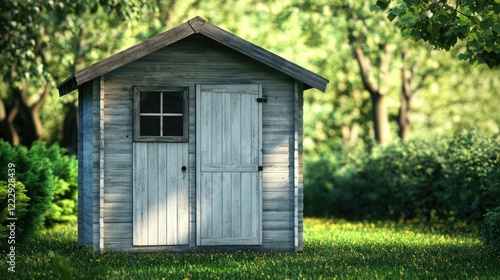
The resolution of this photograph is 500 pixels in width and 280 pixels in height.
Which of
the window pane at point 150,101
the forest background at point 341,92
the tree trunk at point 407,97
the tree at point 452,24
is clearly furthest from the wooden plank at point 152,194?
the tree trunk at point 407,97

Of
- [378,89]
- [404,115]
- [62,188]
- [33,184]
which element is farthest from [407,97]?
[33,184]

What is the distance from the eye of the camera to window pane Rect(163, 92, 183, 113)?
1477 centimetres

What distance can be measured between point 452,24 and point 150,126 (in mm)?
5009

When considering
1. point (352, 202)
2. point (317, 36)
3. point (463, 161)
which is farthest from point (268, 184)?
point (317, 36)

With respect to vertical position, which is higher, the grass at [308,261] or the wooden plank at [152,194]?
the wooden plank at [152,194]

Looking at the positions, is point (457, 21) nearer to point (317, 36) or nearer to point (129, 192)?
point (129, 192)

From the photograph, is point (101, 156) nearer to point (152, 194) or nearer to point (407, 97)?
point (152, 194)

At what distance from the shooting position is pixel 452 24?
1316 centimetres

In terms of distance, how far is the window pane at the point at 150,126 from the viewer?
14.7 metres

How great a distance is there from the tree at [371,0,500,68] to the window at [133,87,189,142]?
141 inches

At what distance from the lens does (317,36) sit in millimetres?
31266

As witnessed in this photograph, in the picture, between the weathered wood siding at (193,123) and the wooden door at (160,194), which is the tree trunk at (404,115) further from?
the wooden door at (160,194)

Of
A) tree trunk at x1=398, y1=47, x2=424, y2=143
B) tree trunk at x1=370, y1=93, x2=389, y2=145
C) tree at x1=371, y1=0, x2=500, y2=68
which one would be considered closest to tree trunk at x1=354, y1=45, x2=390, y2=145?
tree trunk at x1=370, y1=93, x2=389, y2=145

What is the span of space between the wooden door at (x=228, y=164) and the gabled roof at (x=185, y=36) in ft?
2.06
